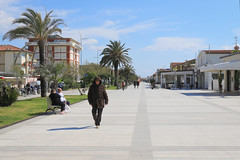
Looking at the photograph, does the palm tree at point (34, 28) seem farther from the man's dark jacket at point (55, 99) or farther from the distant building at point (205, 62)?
the distant building at point (205, 62)

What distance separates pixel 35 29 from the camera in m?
23.6

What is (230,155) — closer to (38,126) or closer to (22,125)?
(38,126)

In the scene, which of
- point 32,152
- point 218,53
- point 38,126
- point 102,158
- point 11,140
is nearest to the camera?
point 102,158

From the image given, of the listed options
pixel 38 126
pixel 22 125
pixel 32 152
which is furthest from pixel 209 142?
pixel 22 125

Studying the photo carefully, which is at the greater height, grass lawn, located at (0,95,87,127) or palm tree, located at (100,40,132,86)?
palm tree, located at (100,40,132,86)

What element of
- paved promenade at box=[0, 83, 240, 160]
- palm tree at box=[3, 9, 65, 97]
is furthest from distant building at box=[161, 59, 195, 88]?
paved promenade at box=[0, 83, 240, 160]

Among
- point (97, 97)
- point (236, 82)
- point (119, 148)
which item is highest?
point (236, 82)

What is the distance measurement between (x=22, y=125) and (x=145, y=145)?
4.93 m

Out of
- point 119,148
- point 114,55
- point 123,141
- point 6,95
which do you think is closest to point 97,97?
point 123,141

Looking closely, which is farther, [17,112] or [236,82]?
[236,82]

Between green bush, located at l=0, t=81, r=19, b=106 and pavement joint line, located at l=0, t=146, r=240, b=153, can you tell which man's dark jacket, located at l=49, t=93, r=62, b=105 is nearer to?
green bush, located at l=0, t=81, r=19, b=106

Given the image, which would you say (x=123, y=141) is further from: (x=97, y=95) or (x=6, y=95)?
(x=6, y=95)

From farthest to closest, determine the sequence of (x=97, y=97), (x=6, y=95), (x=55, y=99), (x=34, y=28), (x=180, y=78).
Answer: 1. (x=180, y=78)
2. (x=34, y=28)
3. (x=6, y=95)
4. (x=55, y=99)
5. (x=97, y=97)

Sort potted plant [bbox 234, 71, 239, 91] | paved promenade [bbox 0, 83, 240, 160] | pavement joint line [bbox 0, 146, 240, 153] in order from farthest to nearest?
potted plant [bbox 234, 71, 239, 91] → pavement joint line [bbox 0, 146, 240, 153] → paved promenade [bbox 0, 83, 240, 160]
